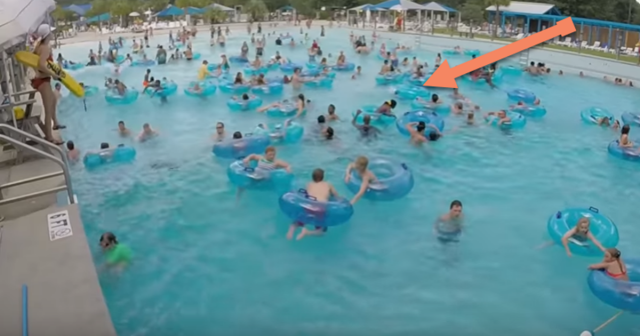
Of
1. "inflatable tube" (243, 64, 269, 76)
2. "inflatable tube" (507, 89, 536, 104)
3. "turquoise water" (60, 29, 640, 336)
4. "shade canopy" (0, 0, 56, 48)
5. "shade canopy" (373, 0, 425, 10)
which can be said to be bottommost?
"turquoise water" (60, 29, 640, 336)

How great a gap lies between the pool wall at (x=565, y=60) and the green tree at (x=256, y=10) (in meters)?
21.7

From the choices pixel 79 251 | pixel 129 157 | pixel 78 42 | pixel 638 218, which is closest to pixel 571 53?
pixel 638 218

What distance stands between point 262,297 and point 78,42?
92.1 feet

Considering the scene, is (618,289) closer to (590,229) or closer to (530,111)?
(590,229)

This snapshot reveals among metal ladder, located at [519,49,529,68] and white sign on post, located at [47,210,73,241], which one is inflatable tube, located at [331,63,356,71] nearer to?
metal ladder, located at [519,49,529,68]

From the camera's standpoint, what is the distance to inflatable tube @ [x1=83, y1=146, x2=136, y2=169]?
363 inches

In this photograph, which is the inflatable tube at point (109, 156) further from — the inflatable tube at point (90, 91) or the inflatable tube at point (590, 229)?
the inflatable tube at point (590, 229)

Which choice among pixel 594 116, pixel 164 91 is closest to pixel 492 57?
pixel 594 116

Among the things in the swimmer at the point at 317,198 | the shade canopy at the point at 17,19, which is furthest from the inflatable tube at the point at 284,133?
the shade canopy at the point at 17,19

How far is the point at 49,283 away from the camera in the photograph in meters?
3.54

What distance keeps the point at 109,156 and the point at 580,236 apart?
736cm

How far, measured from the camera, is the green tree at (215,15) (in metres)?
42.0

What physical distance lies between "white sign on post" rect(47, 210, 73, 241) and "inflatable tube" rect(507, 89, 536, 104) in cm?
1243

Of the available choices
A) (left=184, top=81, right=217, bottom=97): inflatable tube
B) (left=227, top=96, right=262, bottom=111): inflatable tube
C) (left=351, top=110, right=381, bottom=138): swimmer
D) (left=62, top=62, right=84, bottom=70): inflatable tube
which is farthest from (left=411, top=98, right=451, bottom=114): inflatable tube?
(left=62, top=62, right=84, bottom=70): inflatable tube
